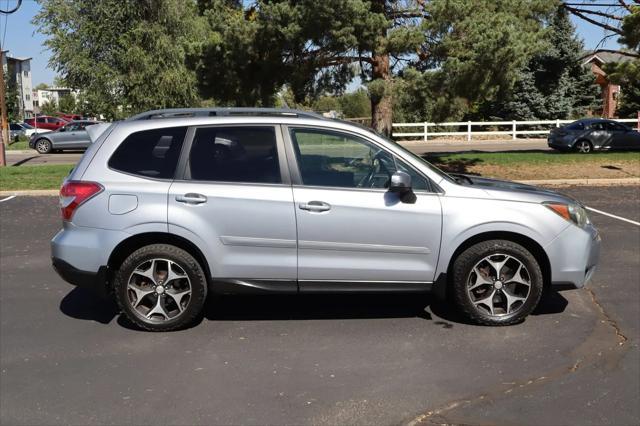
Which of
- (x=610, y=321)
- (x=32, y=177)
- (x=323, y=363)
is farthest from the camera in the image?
(x=32, y=177)

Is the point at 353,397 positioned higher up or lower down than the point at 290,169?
lower down

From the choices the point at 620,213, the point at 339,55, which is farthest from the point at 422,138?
the point at 620,213

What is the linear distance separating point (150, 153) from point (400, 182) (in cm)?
198

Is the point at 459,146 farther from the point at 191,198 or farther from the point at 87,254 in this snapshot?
the point at 87,254

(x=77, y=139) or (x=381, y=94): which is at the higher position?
(x=381, y=94)

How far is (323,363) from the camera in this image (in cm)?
447

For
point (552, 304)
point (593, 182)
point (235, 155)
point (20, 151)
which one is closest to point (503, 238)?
point (552, 304)

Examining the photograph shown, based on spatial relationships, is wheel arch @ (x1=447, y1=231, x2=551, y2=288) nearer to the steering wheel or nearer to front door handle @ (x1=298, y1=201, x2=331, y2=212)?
the steering wheel

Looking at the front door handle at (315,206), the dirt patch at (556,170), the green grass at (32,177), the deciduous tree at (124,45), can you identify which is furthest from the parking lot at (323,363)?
the deciduous tree at (124,45)

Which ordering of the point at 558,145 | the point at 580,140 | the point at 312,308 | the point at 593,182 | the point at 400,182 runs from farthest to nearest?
1. the point at 558,145
2. the point at 580,140
3. the point at 593,182
4. the point at 312,308
5. the point at 400,182

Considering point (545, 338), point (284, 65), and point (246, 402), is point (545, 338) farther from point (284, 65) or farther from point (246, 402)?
point (284, 65)

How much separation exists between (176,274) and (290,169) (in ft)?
3.95

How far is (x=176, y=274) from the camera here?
4.96 metres

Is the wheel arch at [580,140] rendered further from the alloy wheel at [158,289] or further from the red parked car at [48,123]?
the red parked car at [48,123]
